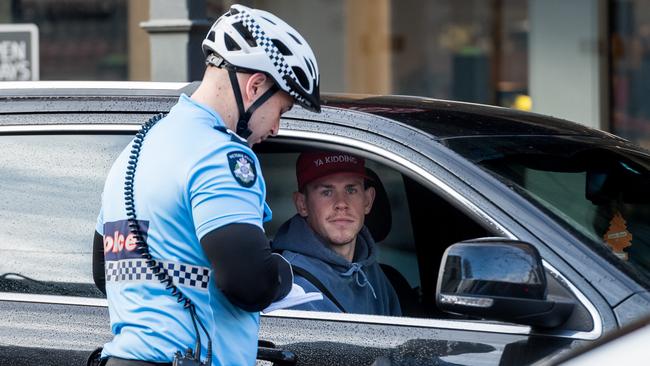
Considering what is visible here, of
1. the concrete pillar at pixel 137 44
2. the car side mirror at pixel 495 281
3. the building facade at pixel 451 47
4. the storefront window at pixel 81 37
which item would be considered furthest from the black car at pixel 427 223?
the storefront window at pixel 81 37

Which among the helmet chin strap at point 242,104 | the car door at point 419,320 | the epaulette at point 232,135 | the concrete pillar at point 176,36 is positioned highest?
the concrete pillar at point 176,36

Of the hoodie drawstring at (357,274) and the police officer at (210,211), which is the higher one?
the police officer at (210,211)

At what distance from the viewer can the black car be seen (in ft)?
8.97

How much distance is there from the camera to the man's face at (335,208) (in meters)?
3.70

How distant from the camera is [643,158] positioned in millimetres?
3643

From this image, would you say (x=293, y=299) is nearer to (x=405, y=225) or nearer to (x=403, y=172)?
(x=403, y=172)

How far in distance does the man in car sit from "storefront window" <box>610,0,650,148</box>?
22.4ft

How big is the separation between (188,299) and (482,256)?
25.0 inches

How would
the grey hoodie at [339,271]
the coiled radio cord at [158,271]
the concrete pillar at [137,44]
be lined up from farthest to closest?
the concrete pillar at [137,44], the grey hoodie at [339,271], the coiled radio cord at [158,271]

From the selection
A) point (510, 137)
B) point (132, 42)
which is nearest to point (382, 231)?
point (510, 137)

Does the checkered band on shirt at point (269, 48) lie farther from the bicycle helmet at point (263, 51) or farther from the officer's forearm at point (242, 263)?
the officer's forearm at point (242, 263)

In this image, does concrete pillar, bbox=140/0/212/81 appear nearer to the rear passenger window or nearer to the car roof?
the car roof

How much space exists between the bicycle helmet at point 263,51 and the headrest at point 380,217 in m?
1.15

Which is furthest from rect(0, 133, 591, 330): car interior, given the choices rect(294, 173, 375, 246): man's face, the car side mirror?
the car side mirror
